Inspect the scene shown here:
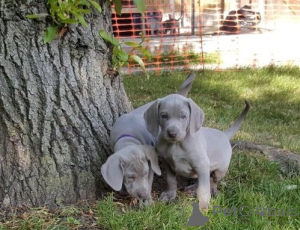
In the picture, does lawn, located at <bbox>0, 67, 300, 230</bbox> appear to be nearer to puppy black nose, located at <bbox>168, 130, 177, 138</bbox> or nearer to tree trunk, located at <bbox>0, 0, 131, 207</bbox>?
tree trunk, located at <bbox>0, 0, 131, 207</bbox>

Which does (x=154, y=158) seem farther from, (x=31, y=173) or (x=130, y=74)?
(x=130, y=74)

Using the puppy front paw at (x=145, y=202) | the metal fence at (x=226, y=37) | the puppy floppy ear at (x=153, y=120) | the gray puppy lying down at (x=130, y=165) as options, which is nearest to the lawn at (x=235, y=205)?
the puppy front paw at (x=145, y=202)

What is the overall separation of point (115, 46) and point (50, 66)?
53cm

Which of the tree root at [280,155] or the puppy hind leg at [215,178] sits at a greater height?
the puppy hind leg at [215,178]

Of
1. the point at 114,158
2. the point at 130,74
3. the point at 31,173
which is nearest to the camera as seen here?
the point at 114,158

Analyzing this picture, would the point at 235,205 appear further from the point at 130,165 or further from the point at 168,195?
the point at 130,165

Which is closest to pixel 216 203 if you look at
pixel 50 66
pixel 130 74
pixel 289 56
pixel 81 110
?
pixel 81 110

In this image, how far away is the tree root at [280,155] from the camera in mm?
4098

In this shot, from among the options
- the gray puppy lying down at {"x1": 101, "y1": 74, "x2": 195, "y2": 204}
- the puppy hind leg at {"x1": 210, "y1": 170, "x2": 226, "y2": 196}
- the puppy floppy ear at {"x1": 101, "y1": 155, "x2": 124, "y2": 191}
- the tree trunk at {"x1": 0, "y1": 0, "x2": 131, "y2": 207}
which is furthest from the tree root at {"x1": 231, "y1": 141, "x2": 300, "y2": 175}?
the puppy floppy ear at {"x1": 101, "y1": 155, "x2": 124, "y2": 191}

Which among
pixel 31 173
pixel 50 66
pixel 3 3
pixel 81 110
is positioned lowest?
pixel 31 173

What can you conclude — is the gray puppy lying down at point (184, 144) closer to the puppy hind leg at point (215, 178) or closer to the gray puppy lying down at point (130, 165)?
the puppy hind leg at point (215, 178)

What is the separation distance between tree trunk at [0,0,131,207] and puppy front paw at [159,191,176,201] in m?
0.45

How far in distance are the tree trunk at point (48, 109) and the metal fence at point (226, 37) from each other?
5.50 m

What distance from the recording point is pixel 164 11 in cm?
1229
